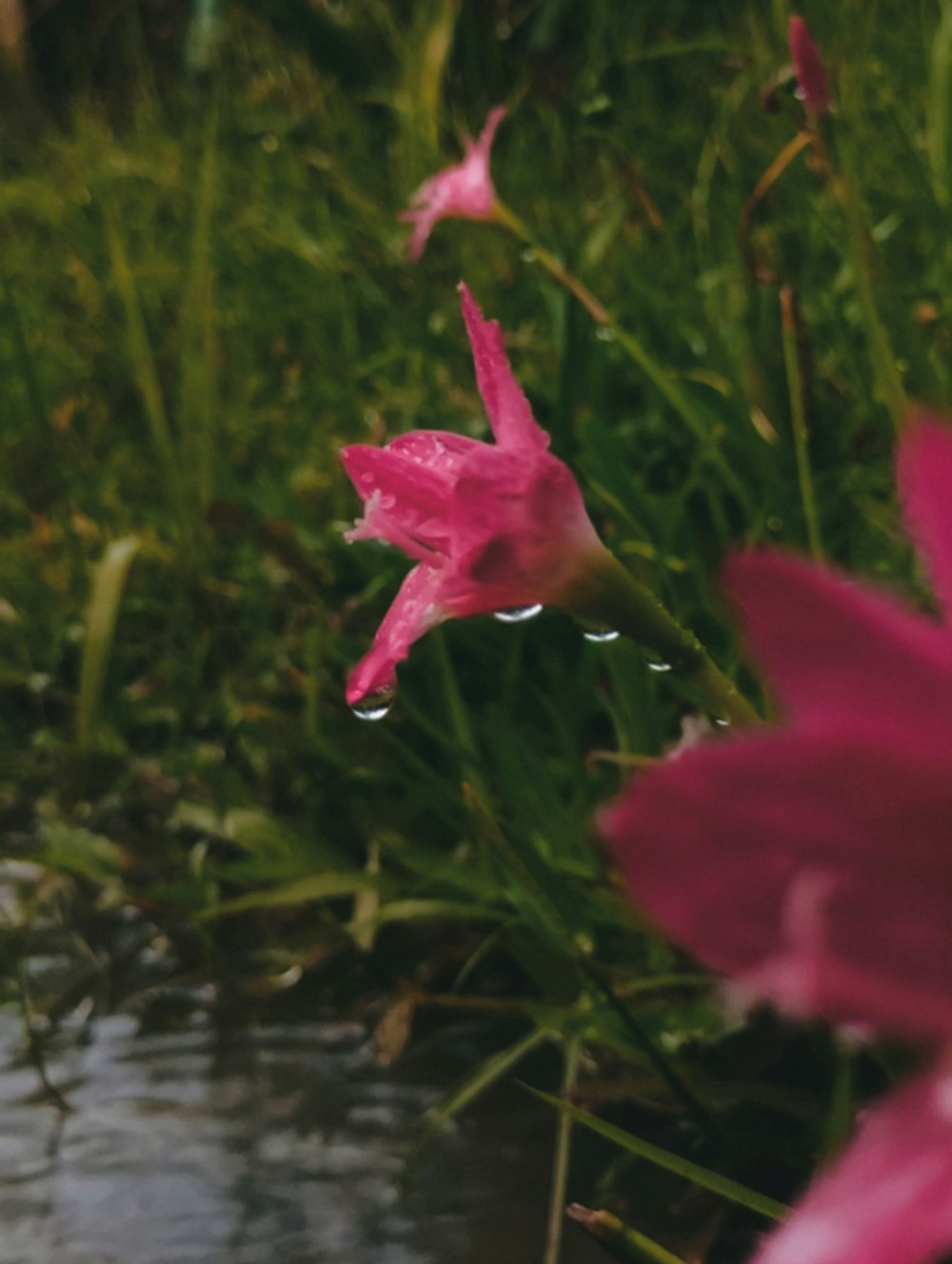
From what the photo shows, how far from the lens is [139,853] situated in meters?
1.10

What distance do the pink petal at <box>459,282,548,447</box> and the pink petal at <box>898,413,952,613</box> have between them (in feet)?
0.81

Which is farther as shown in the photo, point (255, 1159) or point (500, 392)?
point (255, 1159)

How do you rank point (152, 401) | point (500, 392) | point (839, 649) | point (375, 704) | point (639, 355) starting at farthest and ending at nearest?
point (152, 401) → point (639, 355) → point (375, 704) → point (500, 392) → point (839, 649)

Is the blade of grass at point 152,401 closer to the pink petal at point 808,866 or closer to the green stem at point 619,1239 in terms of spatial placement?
the green stem at point 619,1239

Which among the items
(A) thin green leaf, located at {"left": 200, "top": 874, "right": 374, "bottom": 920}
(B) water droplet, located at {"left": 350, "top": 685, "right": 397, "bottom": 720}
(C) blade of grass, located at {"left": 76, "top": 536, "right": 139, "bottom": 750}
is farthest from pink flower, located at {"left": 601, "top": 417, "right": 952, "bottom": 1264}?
(C) blade of grass, located at {"left": 76, "top": 536, "right": 139, "bottom": 750}

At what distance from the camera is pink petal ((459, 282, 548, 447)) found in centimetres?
42

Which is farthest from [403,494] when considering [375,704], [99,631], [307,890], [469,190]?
[99,631]

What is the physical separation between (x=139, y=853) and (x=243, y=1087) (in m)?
0.32

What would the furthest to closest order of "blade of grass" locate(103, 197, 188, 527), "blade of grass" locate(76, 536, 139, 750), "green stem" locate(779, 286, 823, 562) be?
"blade of grass" locate(103, 197, 188, 527) → "blade of grass" locate(76, 536, 139, 750) → "green stem" locate(779, 286, 823, 562)

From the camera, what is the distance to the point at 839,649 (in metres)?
0.17

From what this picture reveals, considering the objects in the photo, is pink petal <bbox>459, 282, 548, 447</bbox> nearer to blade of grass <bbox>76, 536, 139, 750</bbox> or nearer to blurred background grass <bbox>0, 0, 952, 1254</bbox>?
blurred background grass <bbox>0, 0, 952, 1254</bbox>

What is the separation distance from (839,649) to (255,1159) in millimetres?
694

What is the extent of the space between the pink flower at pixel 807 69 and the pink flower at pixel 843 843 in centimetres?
63

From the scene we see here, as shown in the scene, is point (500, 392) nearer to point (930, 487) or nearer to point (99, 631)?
point (930, 487)
